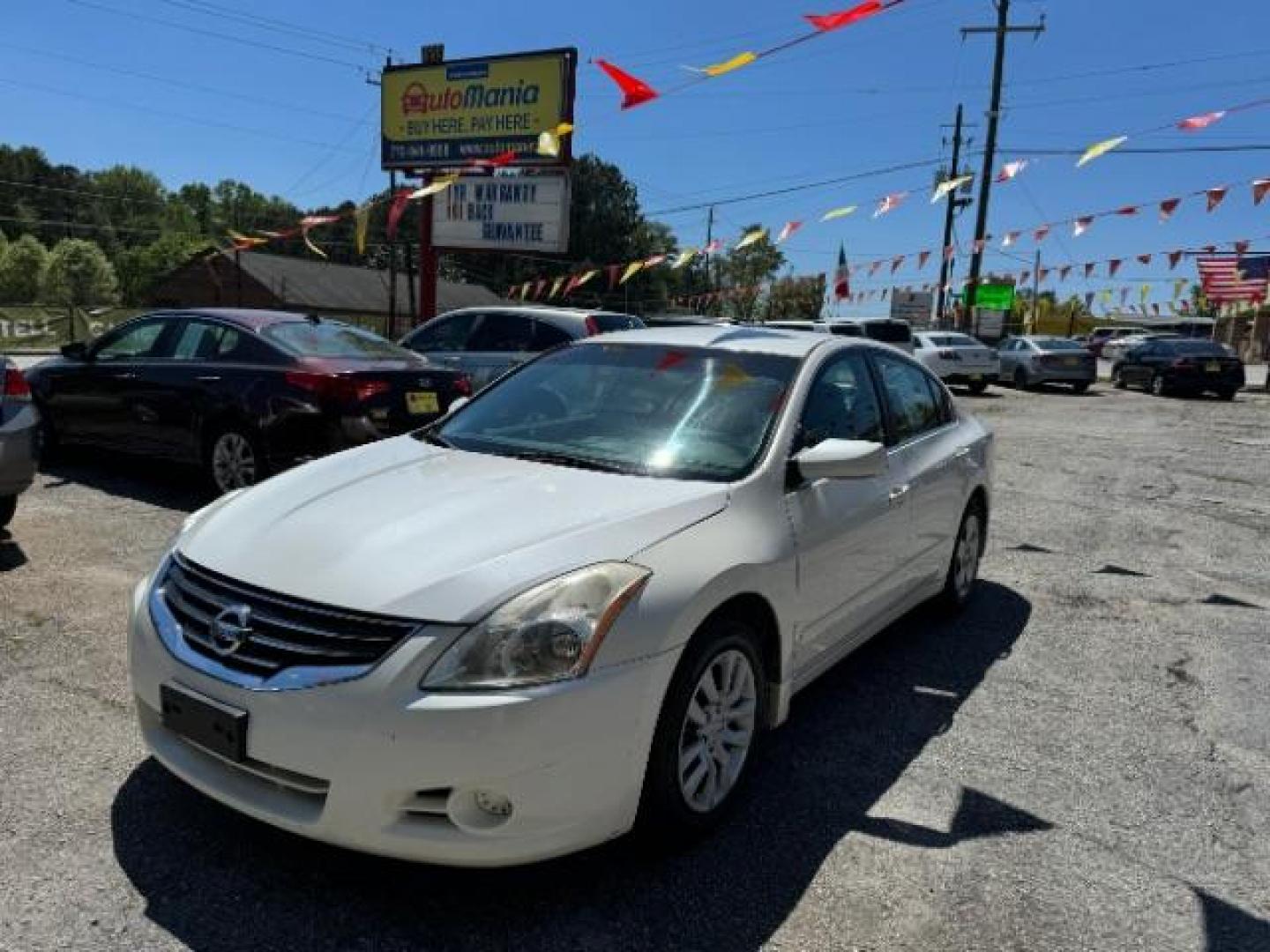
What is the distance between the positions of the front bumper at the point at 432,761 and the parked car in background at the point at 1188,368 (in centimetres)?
2533

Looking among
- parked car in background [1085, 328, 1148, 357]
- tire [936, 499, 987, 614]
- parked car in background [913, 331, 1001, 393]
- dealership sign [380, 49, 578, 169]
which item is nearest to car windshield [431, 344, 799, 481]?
tire [936, 499, 987, 614]

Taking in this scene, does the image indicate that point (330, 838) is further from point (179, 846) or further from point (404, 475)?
point (404, 475)

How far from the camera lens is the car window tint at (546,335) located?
1009cm

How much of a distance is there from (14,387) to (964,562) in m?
5.51

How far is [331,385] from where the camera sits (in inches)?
263

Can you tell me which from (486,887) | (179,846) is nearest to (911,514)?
(486,887)

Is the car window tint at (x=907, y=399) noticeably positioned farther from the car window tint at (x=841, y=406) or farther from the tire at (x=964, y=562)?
the tire at (x=964, y=562)

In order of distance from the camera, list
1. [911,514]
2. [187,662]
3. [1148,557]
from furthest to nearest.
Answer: [1148,557] → [911,514] → [187,662]

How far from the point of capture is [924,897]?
2746mm

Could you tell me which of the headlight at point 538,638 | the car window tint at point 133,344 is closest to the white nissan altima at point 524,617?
the headlight at point 538,638

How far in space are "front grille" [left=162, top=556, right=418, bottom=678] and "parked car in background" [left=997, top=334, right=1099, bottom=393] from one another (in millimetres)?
25233

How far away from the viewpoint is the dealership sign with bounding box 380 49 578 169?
1678 cm

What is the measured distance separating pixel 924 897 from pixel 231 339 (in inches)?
244

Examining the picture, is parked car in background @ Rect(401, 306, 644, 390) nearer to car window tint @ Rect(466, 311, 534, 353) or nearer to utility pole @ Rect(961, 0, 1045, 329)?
car window tint @ Rect(466, 311, 534, 353)
